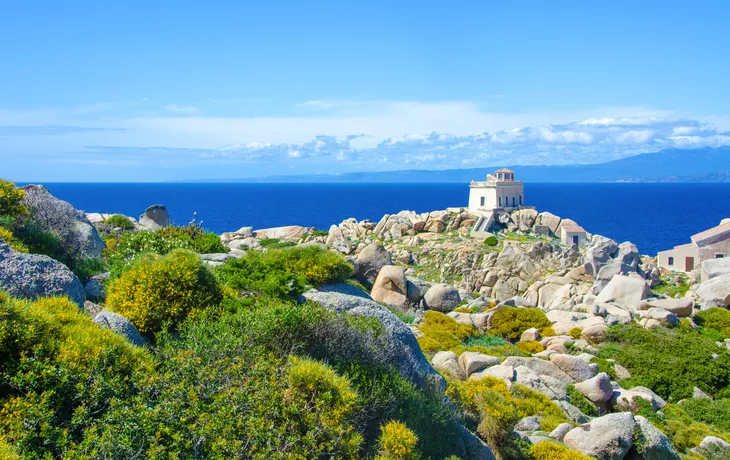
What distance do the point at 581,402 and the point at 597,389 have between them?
27.7 inches

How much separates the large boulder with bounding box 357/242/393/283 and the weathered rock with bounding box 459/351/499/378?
11.8m

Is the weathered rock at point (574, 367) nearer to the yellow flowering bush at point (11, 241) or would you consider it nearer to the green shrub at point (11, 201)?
the yellow flowering bush at point (11, 241)

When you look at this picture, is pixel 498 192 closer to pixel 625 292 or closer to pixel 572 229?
pixel 572 229

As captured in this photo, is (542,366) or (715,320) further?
(715,320)

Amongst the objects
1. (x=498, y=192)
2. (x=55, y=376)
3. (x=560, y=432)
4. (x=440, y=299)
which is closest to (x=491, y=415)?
(x=560, y=432)

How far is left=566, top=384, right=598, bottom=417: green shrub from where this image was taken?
18.6 meters

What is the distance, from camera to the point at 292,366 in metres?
10.3

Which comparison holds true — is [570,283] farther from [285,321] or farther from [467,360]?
[285,321]

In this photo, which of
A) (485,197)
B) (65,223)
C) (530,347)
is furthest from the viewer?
(485,197)

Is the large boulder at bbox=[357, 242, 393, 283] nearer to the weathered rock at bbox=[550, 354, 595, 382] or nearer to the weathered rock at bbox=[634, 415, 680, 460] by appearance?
Answer: the weathered rock at bbox=[550, 354, 595, 382]

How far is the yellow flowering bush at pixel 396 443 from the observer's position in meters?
9.74

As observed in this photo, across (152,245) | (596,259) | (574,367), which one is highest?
(152,245)

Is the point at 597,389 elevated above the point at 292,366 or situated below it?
below

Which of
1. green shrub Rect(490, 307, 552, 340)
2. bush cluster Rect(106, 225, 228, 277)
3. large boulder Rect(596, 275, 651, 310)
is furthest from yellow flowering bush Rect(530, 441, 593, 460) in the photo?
large boulder Rect(596, 275, 651, 310)
